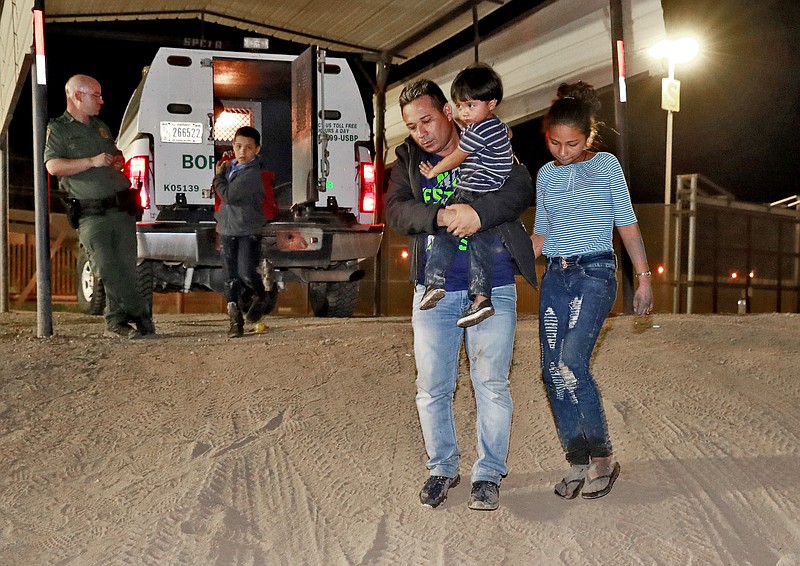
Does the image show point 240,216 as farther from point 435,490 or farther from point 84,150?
point 435,490

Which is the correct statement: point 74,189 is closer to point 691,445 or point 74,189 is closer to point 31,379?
point 31,379

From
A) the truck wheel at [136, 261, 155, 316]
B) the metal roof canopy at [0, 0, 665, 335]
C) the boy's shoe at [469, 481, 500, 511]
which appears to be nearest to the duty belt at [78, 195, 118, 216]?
the truck wheel at [136, 261, 155, 316]

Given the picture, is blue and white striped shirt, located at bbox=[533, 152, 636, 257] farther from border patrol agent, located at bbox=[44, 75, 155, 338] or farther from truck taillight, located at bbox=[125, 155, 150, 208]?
truck taillight, located at bbox=[125, 155, 150, 208]

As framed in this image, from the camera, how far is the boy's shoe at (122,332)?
8.12 meters

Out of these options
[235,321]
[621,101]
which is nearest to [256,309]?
[235,321]

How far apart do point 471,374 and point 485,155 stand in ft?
→ 3.13

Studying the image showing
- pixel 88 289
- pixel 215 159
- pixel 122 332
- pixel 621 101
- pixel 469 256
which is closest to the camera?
pixel 469 256

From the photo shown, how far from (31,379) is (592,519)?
387cm

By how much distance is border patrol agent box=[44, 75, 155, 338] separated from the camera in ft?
24.9

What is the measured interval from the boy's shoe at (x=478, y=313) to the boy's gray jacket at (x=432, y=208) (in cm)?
25

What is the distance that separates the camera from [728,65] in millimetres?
37344

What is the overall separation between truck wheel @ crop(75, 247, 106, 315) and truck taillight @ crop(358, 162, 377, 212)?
10.7 feet

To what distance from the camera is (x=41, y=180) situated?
8.02 metres

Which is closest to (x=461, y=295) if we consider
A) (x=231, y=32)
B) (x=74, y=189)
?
(x=74, y=189)
